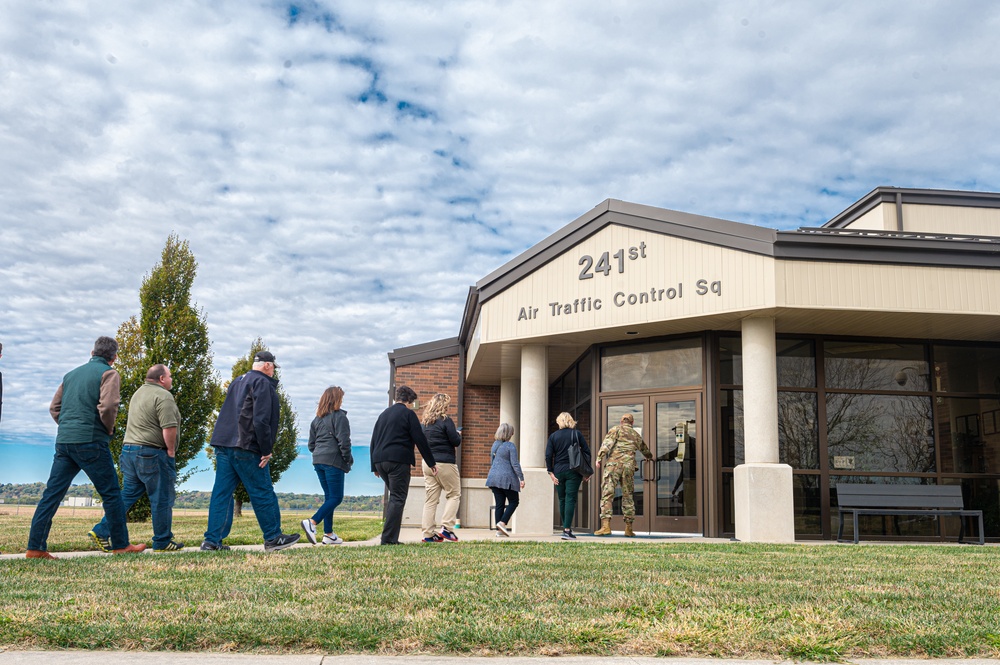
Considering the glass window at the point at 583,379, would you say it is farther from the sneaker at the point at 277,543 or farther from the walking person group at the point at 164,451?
the sneaker at the point at 277,543

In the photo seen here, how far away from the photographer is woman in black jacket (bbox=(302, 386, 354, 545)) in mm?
10008

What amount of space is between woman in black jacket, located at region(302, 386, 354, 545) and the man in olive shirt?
7.28 ft

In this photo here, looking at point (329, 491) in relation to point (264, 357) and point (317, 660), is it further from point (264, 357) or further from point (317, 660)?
point (317, 660)

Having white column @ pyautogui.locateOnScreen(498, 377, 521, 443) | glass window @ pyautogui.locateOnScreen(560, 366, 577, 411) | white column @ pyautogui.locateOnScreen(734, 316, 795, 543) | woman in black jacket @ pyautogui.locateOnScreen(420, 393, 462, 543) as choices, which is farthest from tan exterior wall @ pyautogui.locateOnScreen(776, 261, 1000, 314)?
white column @ pyautogui.locateOnScreen(498, 377, 521, 443)

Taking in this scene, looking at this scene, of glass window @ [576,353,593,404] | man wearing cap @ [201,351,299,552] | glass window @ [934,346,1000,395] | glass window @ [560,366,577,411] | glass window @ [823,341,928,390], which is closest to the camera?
man wearing cap @ [201,351,299,552]

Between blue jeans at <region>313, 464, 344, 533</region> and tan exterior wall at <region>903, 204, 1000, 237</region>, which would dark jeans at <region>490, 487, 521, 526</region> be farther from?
tan exterior wall at <region>903, 204, 1000, 237</region>

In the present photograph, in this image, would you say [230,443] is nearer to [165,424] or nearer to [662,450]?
[165,424]

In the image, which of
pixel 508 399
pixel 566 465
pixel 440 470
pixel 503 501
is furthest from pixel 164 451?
pixel 508 399

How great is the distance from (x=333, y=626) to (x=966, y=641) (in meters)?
2.92

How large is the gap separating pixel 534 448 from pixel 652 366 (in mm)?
2510

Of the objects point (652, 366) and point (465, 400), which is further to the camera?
point (465, 400)

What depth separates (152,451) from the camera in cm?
800

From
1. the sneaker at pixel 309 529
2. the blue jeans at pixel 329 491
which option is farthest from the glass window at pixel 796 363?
the sneaker at pixel 309 529

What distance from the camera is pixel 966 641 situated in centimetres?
388
